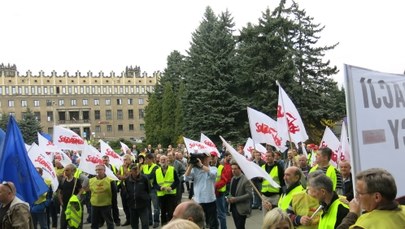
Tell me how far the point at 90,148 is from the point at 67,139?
186 centimetres

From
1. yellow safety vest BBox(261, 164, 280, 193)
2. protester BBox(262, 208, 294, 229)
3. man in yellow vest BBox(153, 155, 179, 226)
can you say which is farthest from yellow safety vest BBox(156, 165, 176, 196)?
protester BBox(262, 208, 294, 229)

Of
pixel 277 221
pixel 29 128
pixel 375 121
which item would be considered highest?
pixel 29 128

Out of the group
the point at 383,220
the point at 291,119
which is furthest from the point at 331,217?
the point at 291,119

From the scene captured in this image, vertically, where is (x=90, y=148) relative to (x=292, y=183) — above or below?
above

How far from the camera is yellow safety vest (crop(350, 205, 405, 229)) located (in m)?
2.96

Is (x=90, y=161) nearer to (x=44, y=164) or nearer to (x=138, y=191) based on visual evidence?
(x=44, y=164)

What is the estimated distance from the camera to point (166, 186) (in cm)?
1091

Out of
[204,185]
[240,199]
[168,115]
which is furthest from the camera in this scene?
[168,115]

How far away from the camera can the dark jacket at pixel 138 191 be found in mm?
10109

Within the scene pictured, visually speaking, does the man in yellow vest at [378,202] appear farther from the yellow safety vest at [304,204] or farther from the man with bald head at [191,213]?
the yellow safety vest at [304,204]

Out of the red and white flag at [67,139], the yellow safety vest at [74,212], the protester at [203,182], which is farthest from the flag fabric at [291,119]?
the red and white flag at [67,139]

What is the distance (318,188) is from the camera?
176 inches

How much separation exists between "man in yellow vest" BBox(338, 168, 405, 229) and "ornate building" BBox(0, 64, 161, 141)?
4182 inches

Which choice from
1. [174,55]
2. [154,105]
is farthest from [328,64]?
[154,105]
